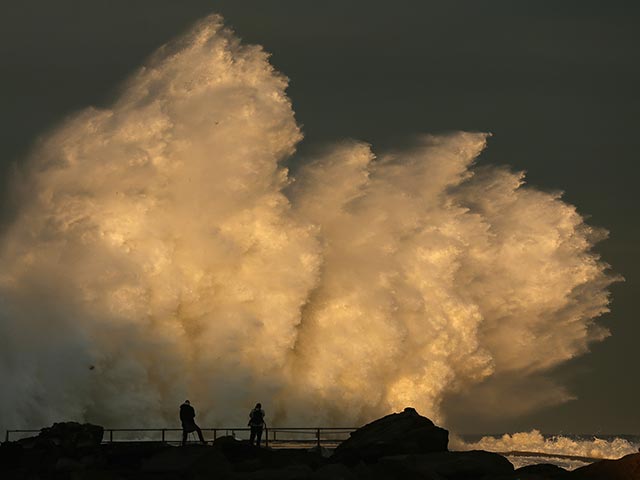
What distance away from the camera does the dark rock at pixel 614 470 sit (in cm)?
3206

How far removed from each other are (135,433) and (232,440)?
2829 cm

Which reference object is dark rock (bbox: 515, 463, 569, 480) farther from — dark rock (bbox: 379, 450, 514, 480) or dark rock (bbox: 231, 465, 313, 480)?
dark rock (bbox: 231, 465, 313, 480)

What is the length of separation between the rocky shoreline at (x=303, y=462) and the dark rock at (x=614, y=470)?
26mm

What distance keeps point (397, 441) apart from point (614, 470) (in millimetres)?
8711

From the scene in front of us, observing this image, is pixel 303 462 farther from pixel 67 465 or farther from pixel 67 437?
pixel 67 437

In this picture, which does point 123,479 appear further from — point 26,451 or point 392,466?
point 26,451

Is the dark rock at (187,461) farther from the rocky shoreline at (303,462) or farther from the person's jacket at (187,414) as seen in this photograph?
the person's jacket at (187,414)

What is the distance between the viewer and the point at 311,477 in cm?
3173

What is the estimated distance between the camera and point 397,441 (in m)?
39.5

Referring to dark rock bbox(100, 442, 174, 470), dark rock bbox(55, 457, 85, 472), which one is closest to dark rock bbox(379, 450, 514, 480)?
dark rock bbox(100, 442, 174, 470)

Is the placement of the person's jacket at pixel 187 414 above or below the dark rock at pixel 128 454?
above

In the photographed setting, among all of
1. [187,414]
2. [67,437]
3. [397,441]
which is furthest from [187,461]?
[67,437]

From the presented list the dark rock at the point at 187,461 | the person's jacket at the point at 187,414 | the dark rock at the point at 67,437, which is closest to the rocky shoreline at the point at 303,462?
the dark rock at the point at 187,461

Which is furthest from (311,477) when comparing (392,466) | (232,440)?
(232,440)
